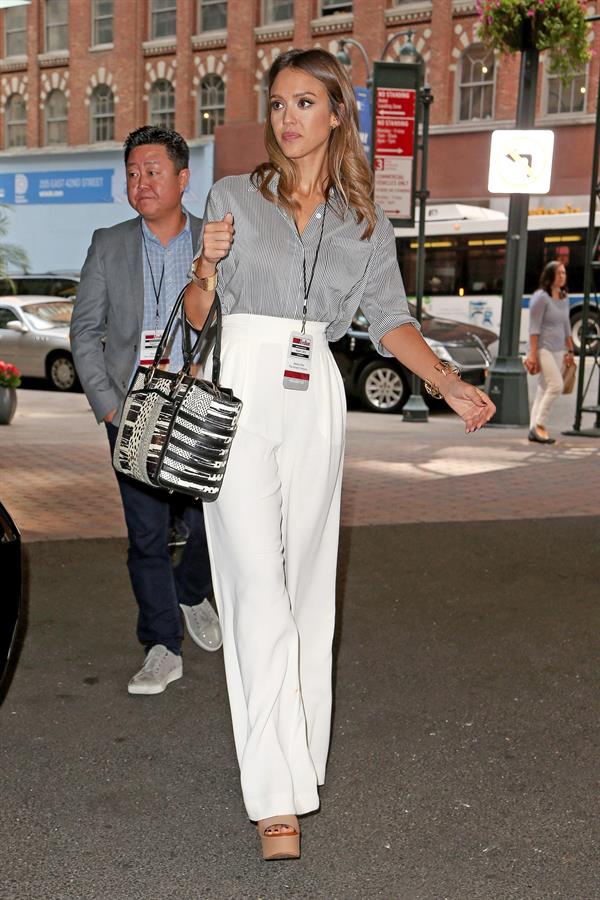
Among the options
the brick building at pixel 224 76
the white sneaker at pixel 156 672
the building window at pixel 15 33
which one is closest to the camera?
the white sneaker at pixel 156 672

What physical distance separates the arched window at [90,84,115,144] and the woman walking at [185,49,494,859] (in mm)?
36907

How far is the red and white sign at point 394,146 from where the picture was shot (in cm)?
1536

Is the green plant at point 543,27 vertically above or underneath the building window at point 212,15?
underneath

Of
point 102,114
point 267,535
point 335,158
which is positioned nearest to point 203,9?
point 102,114

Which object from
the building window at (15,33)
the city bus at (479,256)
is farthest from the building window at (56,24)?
the city bus at (479,256)

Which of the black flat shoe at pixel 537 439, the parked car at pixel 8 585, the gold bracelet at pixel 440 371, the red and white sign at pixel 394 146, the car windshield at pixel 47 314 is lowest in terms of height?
the black flat shoe at pixel 537 439

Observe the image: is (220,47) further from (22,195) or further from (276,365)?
(276,365)

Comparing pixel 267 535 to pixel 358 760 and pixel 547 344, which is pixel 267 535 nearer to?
pixel 358 760

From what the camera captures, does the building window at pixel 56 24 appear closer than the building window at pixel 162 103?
No

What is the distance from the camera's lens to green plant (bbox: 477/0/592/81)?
13.5m

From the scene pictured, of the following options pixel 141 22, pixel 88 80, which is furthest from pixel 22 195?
pixel 141 22

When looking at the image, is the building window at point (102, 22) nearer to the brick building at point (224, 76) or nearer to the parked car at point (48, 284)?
the brick building at point (224, 76)

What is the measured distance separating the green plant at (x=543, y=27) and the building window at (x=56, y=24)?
29.3 meters

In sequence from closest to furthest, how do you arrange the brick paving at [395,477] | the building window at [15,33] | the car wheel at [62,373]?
the brick paving at [395,477] < the car wheel at [62,373] < the building window at [15,33]
